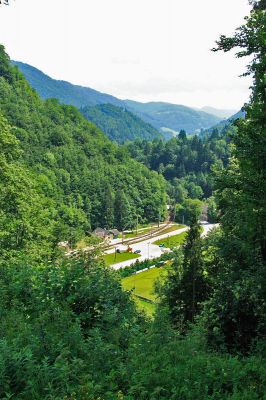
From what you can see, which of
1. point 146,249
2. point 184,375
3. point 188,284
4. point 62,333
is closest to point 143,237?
point 146,249

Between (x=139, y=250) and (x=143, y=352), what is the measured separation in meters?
87.3

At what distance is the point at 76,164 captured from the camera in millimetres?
124312

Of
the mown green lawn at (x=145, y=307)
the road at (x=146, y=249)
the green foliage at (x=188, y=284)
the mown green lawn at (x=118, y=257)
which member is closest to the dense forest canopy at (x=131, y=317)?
the mown green lawn at (x=145, y=307)

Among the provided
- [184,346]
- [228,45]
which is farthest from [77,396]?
[228,45]

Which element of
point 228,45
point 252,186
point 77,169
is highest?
point 228,45

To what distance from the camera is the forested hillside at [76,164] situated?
355ft

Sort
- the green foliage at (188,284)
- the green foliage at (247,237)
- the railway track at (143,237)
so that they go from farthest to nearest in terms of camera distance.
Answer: the railway track at (143,237) < the green foliage at (188,284) < the green foliage at (247,237)

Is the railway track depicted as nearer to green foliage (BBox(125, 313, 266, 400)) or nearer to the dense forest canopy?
the dense forest canopy

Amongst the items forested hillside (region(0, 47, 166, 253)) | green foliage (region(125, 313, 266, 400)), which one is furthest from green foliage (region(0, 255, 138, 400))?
forested hillside (region(0, 47, 166, 253))

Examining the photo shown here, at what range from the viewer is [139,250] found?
9331 centimetres

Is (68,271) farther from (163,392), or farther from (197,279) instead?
(197,279)

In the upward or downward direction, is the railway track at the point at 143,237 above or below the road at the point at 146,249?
below

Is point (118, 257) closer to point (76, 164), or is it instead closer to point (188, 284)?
point (76, 164)

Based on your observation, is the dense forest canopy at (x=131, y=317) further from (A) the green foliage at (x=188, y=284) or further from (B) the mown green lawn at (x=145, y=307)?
(A) the green foliage at (x=188, y=284)
